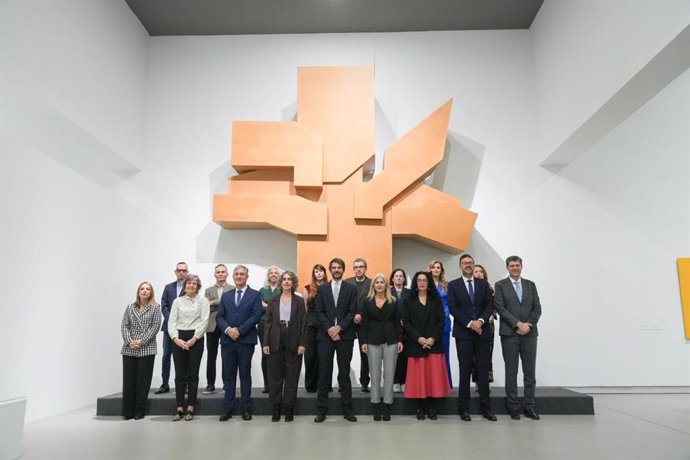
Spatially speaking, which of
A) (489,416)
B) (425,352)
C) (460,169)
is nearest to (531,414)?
(489,416)

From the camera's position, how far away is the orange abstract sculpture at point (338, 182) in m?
5.64

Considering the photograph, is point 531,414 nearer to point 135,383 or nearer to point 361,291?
point 361,291

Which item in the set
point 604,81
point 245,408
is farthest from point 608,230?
point 245,408

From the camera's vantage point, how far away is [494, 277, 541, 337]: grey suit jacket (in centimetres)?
427

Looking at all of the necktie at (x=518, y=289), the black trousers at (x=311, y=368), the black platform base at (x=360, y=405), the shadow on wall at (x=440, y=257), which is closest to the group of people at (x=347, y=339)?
the necktie at (x=518, y=289)

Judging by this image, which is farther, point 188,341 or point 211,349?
point 211,349

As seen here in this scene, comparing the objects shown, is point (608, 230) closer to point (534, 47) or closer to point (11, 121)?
point (534, 47)

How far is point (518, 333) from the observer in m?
4.25

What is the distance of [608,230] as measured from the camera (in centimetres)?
607

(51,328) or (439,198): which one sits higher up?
(439,198)

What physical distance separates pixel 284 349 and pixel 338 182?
2.35 m

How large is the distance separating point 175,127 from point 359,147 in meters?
2.54

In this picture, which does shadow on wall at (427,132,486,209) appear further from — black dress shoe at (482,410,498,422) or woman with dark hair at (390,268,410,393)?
black dress shoe at (482,410,498,422)

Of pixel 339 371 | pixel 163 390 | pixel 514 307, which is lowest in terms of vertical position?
pixel 163 390
